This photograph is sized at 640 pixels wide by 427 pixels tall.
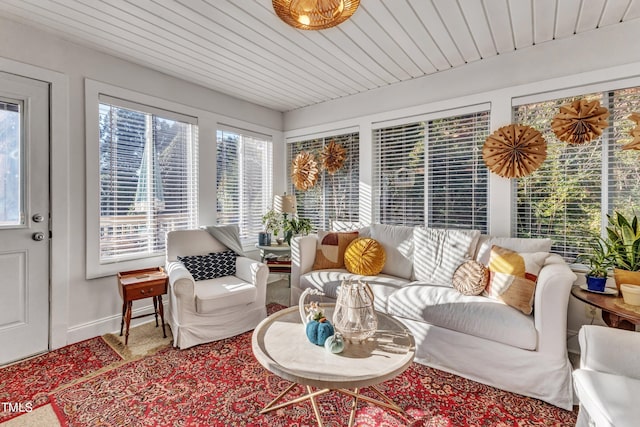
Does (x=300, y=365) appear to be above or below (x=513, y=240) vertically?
below

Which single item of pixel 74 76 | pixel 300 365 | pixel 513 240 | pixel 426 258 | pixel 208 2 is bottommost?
pixel 300 365

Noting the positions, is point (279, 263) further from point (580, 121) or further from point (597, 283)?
point (580, 121)

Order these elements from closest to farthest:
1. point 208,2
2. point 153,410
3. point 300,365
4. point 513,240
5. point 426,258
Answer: point 300,365
point 153,410
point 208,2
point 513,240
point 426,258

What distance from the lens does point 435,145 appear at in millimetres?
3256

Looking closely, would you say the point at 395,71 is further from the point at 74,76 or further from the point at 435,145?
the point at 74,76

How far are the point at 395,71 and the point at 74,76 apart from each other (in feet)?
9.76

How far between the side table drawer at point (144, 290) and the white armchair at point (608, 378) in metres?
2.87

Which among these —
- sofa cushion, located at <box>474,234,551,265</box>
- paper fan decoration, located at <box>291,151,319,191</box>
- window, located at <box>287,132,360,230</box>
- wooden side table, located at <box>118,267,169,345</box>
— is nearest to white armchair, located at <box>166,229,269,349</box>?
wooden side table, located at <box>118,267,169,345</box>

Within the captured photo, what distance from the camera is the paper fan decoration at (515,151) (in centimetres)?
259

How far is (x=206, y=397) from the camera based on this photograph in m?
1.89

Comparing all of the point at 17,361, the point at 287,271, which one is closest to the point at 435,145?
the point at 287,271

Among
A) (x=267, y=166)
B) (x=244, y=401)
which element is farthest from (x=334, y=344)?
(x=267, y=166)

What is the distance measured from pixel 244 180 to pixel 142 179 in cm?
132

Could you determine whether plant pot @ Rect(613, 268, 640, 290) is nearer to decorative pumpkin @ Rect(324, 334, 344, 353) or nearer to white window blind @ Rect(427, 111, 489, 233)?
white window blind @ Rect(427, 111, 489, 233)
